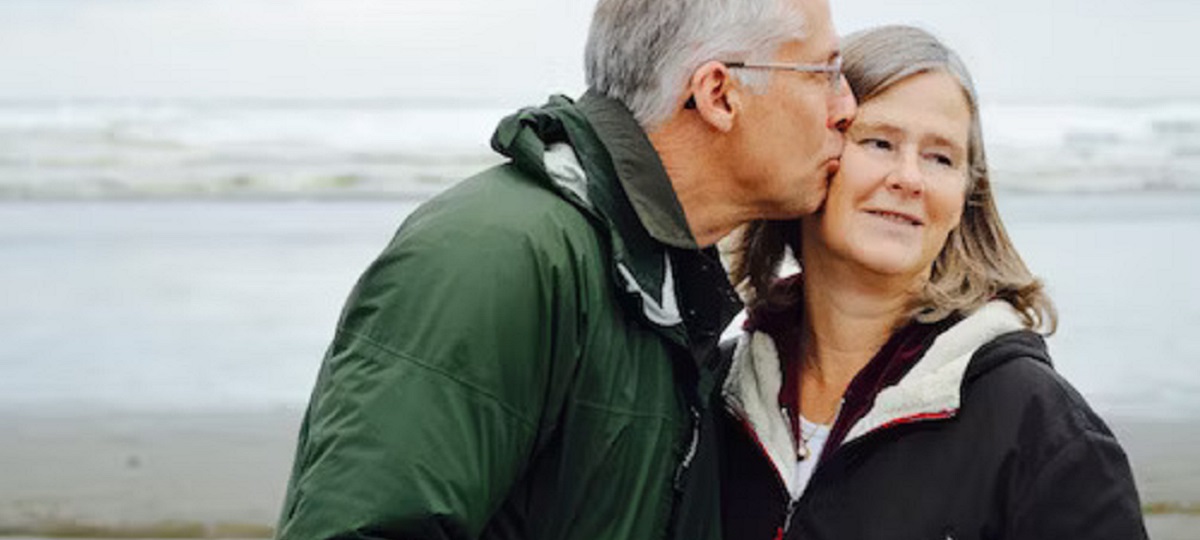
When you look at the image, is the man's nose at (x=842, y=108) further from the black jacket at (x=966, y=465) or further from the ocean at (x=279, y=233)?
the ocean at (x=279, y=233)

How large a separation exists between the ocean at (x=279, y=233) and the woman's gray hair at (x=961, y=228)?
18.2 ft

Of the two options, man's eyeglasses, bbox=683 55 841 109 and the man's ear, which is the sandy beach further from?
the man's ear

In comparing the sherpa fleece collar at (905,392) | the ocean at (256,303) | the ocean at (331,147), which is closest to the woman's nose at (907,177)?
the sherpa fleece collar at (905,392)

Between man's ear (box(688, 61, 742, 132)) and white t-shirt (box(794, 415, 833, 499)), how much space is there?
0.59 metres

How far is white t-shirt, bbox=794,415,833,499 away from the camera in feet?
10.3

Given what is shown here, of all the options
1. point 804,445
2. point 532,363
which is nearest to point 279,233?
point 804,445

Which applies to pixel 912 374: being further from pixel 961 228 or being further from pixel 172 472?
pixel 172 472

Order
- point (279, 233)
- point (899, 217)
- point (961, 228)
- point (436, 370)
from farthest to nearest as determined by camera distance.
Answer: point (279, 233) → point (961, 228) → point (899, 217) → point (436, 370)

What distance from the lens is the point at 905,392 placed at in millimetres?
3047

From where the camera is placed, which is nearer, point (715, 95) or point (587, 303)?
point (587, 303)

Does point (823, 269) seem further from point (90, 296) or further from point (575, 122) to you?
point (90, 296)

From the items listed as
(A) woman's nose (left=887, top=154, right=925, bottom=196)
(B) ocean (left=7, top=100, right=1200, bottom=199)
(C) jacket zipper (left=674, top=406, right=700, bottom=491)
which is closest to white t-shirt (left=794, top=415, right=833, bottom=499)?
(C) jacket zipper (left=674, top=406, right=700, bottom=491)

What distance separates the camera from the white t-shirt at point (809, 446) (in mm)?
3154

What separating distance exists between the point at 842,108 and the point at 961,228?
1.11 ft
